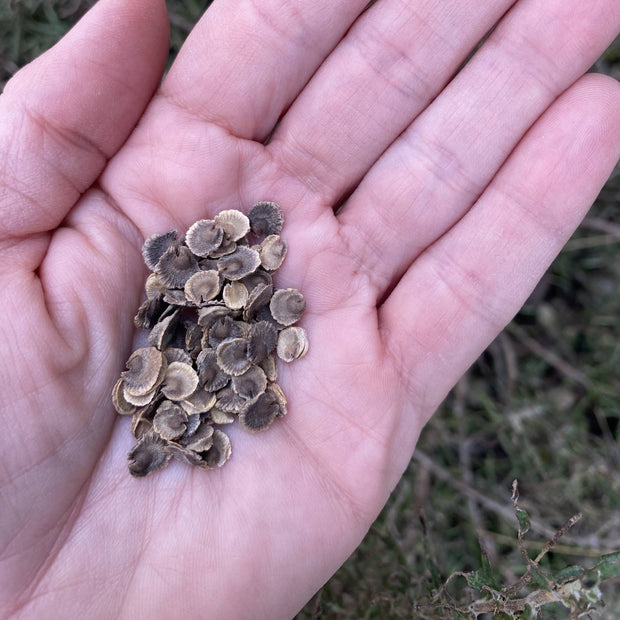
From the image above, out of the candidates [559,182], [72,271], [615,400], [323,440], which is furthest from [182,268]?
[615,400]

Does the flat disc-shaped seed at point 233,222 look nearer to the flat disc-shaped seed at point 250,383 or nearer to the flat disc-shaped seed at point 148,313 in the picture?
the flat disc-shaped seed at point 148,313

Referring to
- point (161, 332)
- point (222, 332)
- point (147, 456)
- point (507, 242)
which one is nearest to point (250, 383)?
point (222, 332)

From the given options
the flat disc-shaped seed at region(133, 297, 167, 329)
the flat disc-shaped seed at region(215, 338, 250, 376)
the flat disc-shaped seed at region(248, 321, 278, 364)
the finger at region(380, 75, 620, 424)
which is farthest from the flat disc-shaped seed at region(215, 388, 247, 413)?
the finger at region(380, 75, 620, 424)

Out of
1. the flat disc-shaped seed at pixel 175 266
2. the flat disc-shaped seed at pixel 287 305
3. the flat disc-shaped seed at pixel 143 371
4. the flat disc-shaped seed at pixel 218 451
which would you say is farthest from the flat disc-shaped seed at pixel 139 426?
the flat disc-shaped seed at pixel 287 305

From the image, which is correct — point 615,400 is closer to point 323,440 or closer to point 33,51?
point 323,440

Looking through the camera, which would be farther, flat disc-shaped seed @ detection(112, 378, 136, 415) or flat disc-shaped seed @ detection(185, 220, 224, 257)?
flat disc-shaped seed @ detection(185, 220, 224, 257)

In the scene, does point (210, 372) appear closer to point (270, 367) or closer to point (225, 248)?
point (270, 367)

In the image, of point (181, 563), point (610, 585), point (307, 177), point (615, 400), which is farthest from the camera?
point (615, 400)

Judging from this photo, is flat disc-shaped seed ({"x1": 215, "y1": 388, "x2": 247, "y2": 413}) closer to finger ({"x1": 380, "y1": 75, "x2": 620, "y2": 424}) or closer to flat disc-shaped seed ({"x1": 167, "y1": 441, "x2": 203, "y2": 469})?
flat disc-shaped seed ({"x1": 167, "y1": 441, "x2": 203, "y2": 469})
